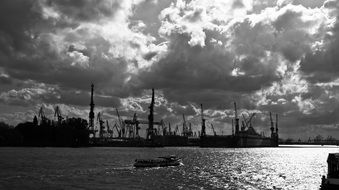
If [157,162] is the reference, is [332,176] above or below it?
above

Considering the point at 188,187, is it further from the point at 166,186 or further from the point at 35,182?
the point at 35,182

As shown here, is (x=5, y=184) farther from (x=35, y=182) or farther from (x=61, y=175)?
(x=61, y=175)

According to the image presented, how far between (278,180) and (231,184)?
17.1 metres

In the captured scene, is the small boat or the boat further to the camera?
the small boat

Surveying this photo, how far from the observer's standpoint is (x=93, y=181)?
91.9 metres

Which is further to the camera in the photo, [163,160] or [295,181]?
[163,160]

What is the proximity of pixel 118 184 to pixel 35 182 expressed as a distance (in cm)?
1515

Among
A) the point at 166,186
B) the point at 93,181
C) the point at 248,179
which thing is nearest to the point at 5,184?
the point at 93,181

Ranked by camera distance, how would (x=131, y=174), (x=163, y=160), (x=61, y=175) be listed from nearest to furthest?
(x=61, y=175) → (x=131, y=174) → (x=163, y=160)

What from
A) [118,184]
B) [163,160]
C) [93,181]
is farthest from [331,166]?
[163,160]

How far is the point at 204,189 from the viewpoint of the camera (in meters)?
85.8

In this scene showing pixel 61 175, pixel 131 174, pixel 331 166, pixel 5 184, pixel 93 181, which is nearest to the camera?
pixel 331 166

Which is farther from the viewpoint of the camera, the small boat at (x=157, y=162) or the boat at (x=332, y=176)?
the small boat at (x=157, y=162)

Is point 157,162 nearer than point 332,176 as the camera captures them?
No
